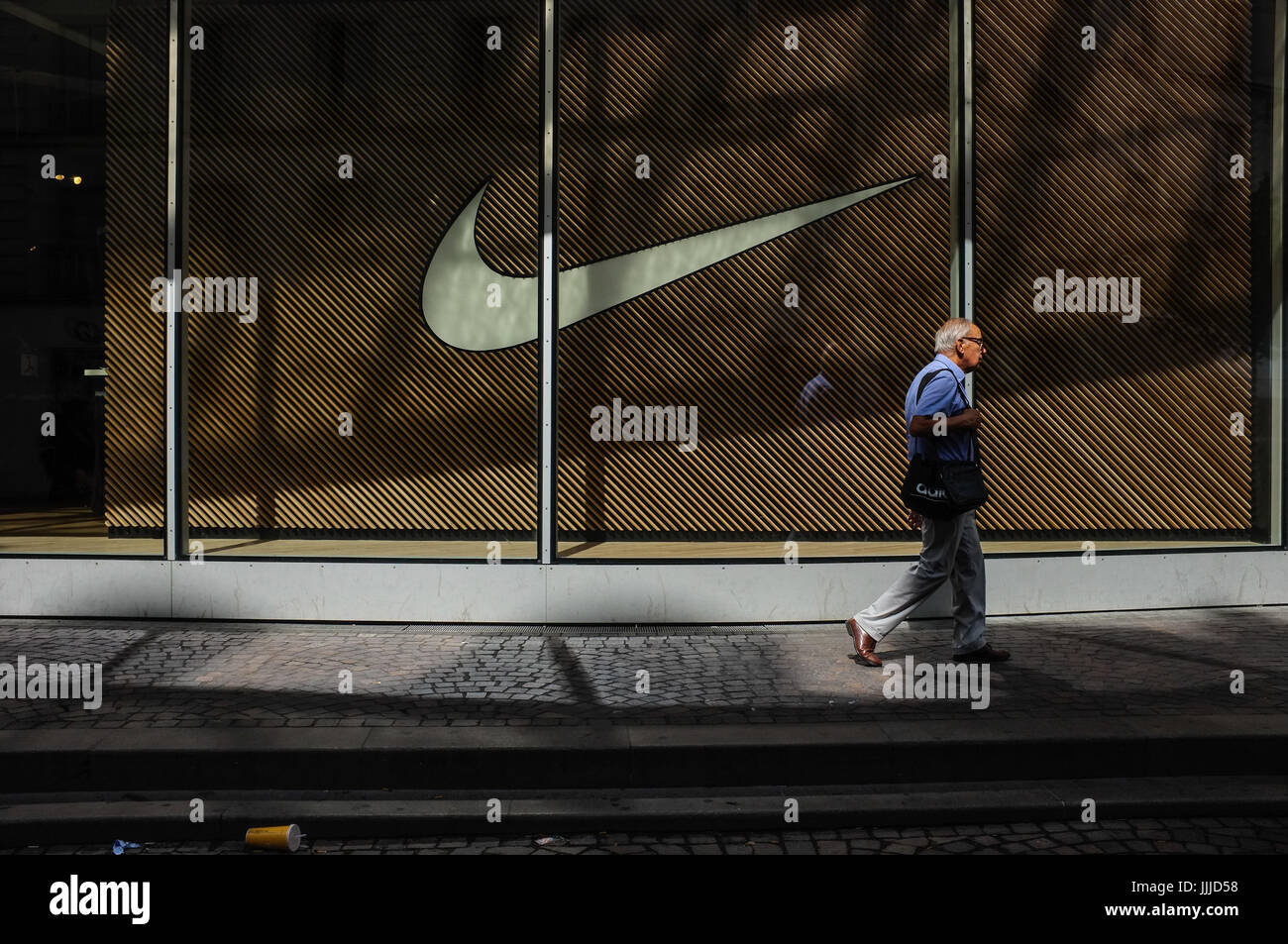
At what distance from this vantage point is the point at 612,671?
23.4 feet

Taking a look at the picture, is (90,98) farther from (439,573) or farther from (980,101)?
(980,101)

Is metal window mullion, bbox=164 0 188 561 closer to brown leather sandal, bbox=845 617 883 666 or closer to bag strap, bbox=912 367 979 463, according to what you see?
brown leather sandal, bbox=845 617 883 666

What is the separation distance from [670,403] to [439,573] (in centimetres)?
200

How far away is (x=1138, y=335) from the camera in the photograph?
9.14 meters

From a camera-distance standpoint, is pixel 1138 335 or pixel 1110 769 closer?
pixel 1110 769

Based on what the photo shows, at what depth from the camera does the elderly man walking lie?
22.9 feet

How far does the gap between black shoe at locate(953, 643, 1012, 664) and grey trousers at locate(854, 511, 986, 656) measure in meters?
0.03

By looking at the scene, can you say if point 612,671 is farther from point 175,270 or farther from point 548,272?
point 175,270

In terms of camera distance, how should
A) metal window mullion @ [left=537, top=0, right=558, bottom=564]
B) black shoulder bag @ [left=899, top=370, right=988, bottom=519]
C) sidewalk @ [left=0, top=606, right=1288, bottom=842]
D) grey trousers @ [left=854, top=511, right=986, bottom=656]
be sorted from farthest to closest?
metal window mullion @ [left=537, top=0, right=558, bottom=564], grey trousers @ [left=854, top=511, right=986, bottom=656], black shoulder bag @ [left=899, top=370, right=988, bottom=519], sidewalk @ [left=0, top=606, right=1288, bottom=842]

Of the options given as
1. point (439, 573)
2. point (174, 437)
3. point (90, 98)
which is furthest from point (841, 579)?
point (90, 98)

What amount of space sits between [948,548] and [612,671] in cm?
192

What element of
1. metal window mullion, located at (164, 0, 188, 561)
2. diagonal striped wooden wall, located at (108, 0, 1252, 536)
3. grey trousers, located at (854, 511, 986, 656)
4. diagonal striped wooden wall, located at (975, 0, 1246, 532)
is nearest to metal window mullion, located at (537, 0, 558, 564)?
diagonal striped wooden wall, located at (108, 0, 1252, 536)

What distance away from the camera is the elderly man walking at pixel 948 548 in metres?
6.97
